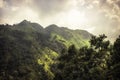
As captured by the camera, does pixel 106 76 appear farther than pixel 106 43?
No

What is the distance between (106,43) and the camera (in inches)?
3381

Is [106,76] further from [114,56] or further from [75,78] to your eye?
[75,78]

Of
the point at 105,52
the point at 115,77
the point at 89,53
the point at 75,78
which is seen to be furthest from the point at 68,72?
the point at 115,77

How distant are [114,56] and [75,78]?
19.7 m

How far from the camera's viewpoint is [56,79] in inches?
3634

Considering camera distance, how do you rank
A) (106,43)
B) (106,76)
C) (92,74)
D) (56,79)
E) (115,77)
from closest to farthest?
(115,77) → (106,76) → (92,74) → (106,43) → (56,79)

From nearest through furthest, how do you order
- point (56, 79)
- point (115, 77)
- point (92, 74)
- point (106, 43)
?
point (115, 77)
point (92, 74)
point (106, 43)
point (56, 79)

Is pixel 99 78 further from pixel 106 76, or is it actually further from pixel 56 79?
pixel 56 79

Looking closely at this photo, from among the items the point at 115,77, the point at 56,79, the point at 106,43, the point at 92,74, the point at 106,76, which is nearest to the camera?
the point at 115,77

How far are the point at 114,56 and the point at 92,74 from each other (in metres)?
10.7

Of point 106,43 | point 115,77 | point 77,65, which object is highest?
point 106,43

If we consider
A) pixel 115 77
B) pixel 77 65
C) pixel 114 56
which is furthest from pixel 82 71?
pixel 115 77

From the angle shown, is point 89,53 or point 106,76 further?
point 89,53

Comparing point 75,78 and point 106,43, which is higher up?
point 106,43
